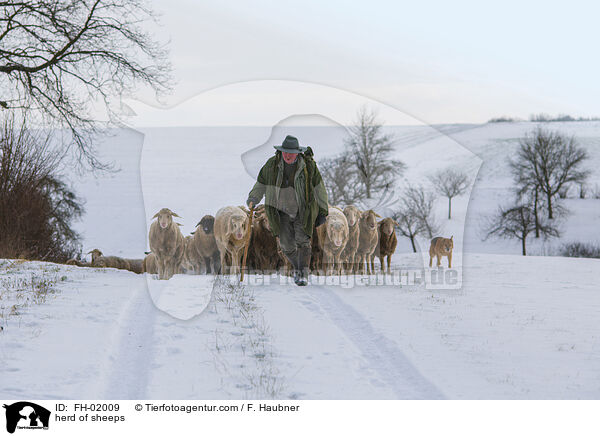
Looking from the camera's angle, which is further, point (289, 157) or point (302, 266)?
point (302, 266)

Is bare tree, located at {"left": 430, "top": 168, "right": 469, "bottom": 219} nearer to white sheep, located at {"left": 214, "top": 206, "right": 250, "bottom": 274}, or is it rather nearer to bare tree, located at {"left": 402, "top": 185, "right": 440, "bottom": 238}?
bare tree, located at {"left": 402, "top": 185, "right": 440, "bottom": 238}

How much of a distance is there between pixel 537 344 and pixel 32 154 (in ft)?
65.0

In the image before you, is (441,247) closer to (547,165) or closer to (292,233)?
(292,233)

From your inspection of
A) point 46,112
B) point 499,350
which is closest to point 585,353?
point 499,350

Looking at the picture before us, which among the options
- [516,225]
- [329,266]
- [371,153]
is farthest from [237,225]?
[516,225]

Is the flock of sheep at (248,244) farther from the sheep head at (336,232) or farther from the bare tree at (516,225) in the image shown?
the bare tree at (516,225)

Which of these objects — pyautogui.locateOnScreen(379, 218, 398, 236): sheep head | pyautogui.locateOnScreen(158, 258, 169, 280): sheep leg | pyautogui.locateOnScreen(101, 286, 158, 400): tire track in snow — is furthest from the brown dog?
pyautogui.locateOnScreen(101, 286, 158, 400): tire track in snow

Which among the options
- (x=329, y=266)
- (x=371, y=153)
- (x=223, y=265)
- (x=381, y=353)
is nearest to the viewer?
(x=381, y=353)

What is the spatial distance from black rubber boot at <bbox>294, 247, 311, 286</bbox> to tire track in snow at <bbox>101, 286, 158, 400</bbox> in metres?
2.54

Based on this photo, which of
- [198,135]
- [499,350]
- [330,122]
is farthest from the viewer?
[330,122]

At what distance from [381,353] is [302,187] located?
2.66 m

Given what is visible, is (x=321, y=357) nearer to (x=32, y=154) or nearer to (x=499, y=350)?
(x=499, y=350)

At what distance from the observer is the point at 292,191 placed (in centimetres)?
865

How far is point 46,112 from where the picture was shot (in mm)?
17453
